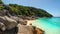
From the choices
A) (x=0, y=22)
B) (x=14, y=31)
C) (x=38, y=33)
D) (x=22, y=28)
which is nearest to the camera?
(x=0, y=22)

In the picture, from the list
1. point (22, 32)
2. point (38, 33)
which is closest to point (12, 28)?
point (22, 32)

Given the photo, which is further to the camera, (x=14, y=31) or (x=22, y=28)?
(x=22, y=28)

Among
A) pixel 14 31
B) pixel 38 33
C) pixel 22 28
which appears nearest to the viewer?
pixel 14 31

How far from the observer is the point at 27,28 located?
320 inches

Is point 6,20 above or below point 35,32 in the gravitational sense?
above

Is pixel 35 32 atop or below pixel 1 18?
below

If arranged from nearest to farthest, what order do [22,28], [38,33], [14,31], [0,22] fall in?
[0,22], [14,31], [22,28], [38,33]

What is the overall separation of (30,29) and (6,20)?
1659mm

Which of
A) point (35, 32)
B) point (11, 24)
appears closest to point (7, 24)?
point (11, 24)

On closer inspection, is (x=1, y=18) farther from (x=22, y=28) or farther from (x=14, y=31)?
(x=22, y=28)

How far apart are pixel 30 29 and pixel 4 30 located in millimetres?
1677

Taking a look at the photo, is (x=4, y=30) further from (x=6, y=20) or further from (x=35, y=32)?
(x=35, y=32)

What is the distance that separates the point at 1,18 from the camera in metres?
6.92

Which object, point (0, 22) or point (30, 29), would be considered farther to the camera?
point (30, 29)
